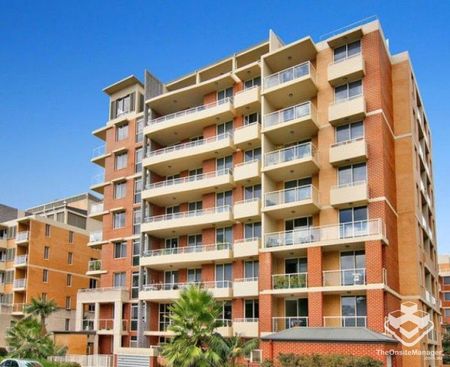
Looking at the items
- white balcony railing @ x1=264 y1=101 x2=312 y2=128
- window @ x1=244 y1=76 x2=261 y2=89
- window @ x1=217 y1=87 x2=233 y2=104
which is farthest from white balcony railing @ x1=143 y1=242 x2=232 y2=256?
window @ x1=244 y1=76 x2=261 y2=89

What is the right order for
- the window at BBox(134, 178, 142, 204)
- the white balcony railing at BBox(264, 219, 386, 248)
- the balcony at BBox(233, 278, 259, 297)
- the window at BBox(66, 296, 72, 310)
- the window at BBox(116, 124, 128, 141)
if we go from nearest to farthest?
the white balcony railing at BBox(264, 219, 386, 248) < the balcony at BBox(233, 278, 259, 297) < the window at BBox(134, 178, 142, 204) < the window at BBox(116, 124, 128, 141) < the window at BBox(66, 296, 72, 310)

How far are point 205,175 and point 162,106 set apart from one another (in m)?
8.81

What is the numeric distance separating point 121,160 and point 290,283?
2344 centimetres

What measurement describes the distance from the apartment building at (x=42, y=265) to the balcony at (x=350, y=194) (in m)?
36.3

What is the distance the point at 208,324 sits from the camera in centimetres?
2816

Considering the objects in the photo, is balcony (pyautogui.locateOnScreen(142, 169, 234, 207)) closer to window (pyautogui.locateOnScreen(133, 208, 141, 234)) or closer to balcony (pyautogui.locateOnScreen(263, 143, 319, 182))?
window (pyautogui.locateOnScreen(133, 208, 141, 234))

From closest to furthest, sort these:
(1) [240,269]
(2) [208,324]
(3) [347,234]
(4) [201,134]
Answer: (2) [208,324]
(3) [347,234]
(1) [240,269]
(4) [201,134]

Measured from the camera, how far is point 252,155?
4244 centimetres

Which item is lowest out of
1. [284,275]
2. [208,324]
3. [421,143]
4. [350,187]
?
[208,324]

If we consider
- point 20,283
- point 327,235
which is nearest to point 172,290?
point 327,235

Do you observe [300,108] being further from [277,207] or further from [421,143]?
[421,143]

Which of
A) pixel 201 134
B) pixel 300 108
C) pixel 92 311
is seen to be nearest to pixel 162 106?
pixel 201 134

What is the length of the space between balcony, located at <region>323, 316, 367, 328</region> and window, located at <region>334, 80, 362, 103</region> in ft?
48.0

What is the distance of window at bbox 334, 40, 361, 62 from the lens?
38250mm
